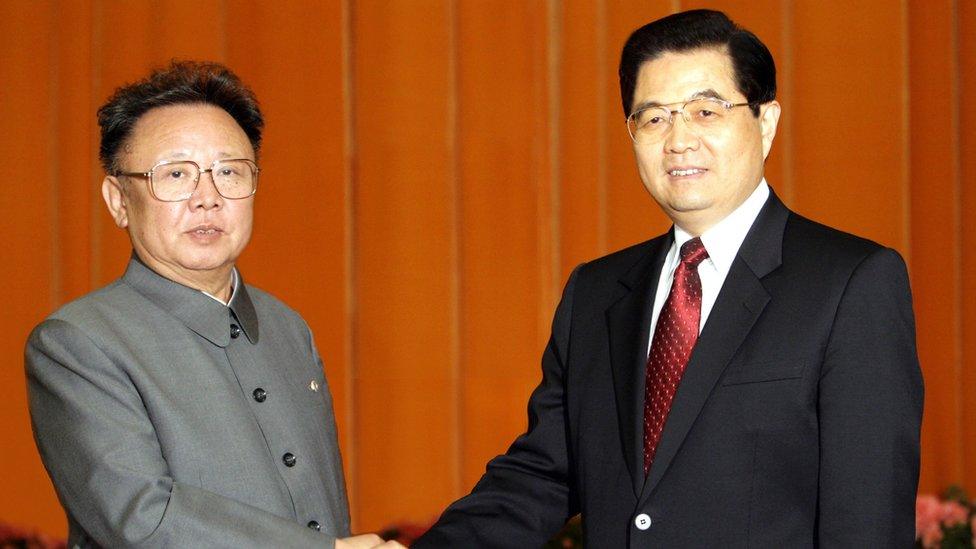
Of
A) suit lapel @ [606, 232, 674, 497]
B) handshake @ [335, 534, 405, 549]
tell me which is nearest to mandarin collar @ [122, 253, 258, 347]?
handshake @ [335, 534, 405, 549]

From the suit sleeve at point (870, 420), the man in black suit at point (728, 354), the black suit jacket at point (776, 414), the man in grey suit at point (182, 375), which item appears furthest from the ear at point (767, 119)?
the man in grey suit at point (182, 375)

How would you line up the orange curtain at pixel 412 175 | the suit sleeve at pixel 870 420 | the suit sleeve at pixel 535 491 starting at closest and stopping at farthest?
the suit sleeve at pixel 870 420, the suit sleeve at pixel 535 491, the orange curtain at pixel 412 175

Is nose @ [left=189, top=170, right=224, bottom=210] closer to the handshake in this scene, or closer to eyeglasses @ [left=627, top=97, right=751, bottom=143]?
the handshake

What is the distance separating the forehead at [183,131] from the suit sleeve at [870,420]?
3.02ft

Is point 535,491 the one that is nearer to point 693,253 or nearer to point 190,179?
point 693,253

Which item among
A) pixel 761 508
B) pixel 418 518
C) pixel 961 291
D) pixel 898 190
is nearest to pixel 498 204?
pixel 418 518

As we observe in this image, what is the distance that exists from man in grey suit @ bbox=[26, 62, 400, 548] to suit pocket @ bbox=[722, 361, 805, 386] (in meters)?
0.60

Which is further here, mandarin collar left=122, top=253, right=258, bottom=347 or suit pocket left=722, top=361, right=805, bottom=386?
mandarin collar left=122, top=253, right=258, bottom=347

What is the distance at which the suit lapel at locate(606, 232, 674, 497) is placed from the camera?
5.36 ft

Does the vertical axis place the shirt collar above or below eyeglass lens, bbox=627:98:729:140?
below

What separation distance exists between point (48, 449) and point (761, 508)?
966mm

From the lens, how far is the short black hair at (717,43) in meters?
1.68

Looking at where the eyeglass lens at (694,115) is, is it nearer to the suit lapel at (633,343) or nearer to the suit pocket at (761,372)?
the suit lapel at (633,343)

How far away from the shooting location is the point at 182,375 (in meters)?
1.70
